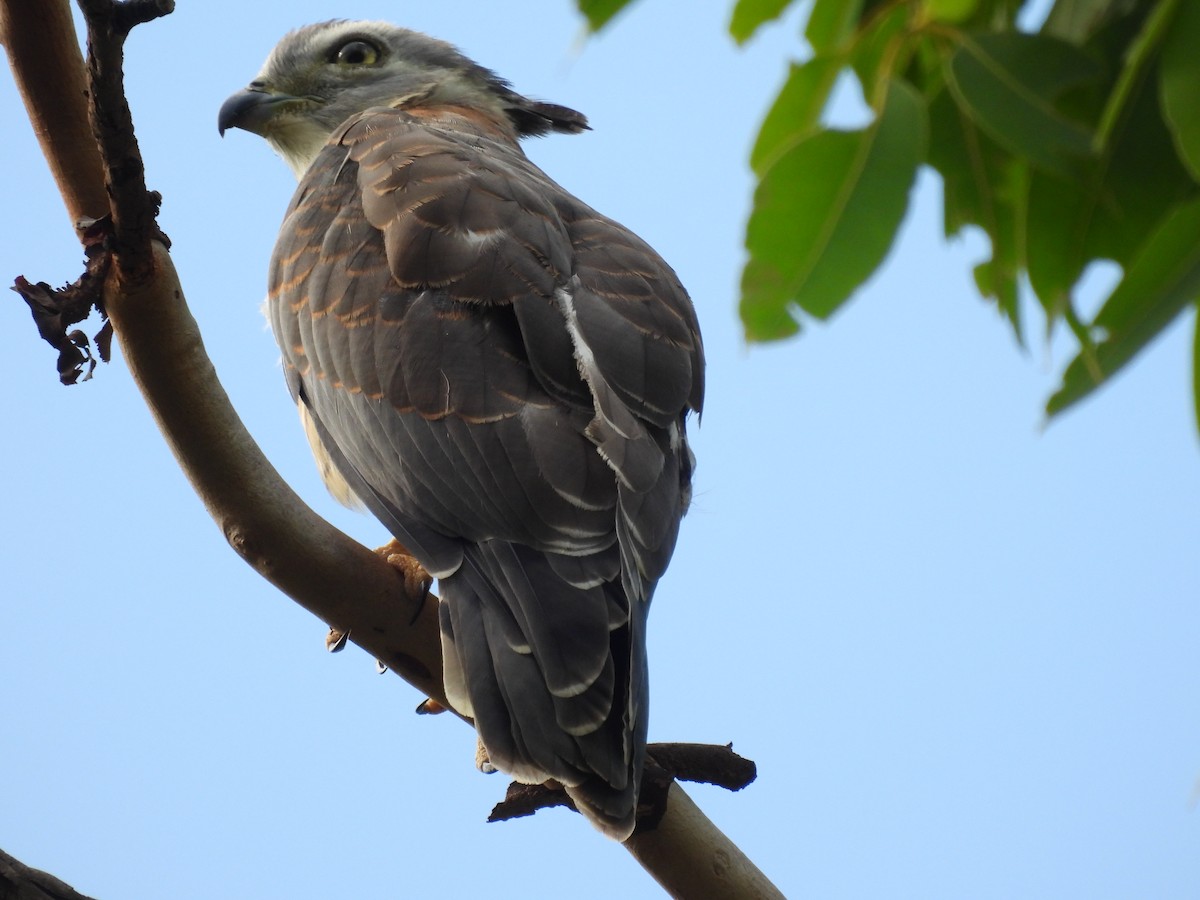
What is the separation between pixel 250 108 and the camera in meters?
5.33

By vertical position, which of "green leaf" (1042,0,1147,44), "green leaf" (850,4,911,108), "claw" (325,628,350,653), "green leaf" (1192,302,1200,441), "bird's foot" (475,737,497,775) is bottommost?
"bird's foot" (475,737,497,775)

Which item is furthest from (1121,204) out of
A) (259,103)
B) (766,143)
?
(259,103)

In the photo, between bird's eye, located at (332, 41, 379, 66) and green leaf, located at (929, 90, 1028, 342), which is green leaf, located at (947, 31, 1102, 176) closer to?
green leaf, located at (929, 90, 1028, 342)

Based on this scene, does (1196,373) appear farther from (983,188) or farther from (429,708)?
(429,708)

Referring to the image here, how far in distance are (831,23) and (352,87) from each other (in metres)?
4.48

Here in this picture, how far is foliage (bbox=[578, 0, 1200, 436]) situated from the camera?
4.00 ft

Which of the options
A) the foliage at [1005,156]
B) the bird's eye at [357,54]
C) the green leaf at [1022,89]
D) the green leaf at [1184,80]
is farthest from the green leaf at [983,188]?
the bird's eye at [357,54]

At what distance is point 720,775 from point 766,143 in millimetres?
2336

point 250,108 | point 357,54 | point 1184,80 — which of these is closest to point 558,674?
point 1184,80

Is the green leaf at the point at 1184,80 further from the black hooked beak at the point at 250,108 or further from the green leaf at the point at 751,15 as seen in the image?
the black hooked beak at the point at 250,108

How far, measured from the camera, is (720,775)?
3.41 metres

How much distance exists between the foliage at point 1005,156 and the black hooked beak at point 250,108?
4.23 m

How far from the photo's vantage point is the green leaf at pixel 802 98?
133 centimetres

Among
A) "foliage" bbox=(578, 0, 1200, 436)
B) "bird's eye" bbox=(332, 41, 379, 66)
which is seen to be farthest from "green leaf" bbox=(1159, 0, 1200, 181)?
"bird's eye" bbox=(332, 41, 379, 66)
